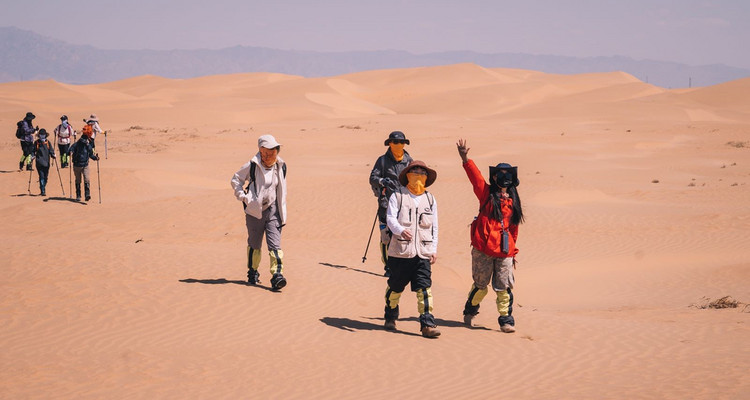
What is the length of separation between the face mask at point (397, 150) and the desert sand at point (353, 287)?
185cm

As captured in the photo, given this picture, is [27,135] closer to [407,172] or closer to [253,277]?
[253,277]

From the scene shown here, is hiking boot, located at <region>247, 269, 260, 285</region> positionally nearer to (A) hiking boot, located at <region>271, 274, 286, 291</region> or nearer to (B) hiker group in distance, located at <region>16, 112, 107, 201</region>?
(A) hiking boot, located at <region>271, 274, 286, 291</region>

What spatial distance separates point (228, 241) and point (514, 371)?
30.6 ft

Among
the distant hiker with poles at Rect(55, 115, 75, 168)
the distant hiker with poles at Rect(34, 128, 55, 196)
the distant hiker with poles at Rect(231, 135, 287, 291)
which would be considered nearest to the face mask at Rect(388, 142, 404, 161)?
the distant hiker with poles at Rect(231, 135, 287, 291)

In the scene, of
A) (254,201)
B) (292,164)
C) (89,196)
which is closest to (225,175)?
(292,164)

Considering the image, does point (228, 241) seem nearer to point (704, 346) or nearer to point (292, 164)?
point (704, 346)

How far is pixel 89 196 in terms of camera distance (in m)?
17.6

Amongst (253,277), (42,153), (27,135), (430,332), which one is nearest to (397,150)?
(253,277)

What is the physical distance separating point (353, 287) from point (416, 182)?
132 inches

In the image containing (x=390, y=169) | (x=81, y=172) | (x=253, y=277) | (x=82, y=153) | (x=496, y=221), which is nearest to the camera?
(x=496, y=221)

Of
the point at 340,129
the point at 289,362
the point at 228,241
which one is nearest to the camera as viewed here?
the point at 289,362

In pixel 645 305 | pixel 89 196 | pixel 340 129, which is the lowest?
pixel 645 305

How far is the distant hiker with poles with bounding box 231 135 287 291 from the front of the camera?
28.4 feet

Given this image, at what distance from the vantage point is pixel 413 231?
7.07 m
